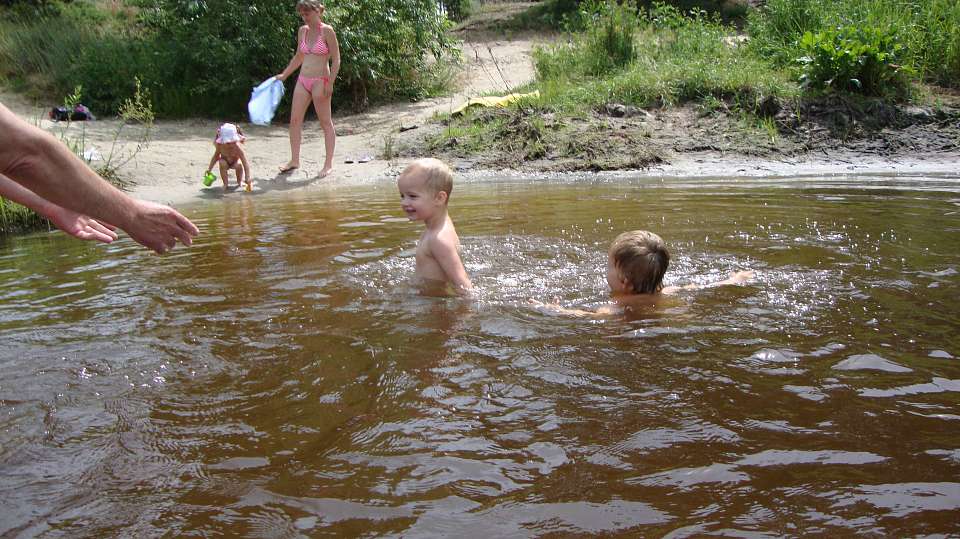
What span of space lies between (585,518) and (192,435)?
143 cm

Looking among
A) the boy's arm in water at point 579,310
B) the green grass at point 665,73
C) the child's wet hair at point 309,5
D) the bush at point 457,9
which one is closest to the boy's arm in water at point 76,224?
the boy's arm in water at point 579,310

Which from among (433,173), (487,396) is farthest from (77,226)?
(433,173)

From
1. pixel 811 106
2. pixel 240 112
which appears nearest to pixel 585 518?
pixel 811 106

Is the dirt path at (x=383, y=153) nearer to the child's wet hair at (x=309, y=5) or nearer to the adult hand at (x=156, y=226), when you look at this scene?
the child's wet hair at (x=309, y=5)

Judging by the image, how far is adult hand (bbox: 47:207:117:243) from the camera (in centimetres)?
322

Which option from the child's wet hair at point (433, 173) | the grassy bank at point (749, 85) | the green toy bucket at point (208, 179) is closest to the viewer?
the child's wet hair at point (433, 173)

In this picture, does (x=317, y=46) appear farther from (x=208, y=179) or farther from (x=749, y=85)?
(x=749, y=85)

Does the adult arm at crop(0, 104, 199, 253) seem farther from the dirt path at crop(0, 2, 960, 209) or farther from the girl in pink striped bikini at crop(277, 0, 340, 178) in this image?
the girl in pink striped bikini at crop(277, 0, 340, 178)

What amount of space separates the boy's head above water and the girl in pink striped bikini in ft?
17.8

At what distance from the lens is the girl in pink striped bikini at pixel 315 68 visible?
10.1m

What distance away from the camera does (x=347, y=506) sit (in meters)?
2.31

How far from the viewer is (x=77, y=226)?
323 centimetres

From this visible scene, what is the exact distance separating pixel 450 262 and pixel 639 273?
113 centimetres

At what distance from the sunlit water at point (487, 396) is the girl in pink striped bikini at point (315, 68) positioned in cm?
492
